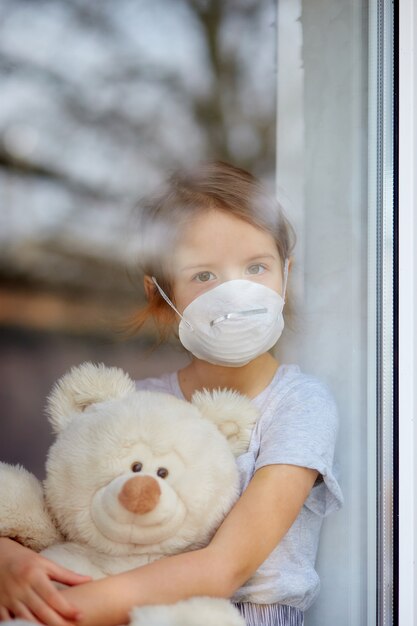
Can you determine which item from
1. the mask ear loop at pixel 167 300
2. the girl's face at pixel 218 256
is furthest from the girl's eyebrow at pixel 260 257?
the mask ear loop at pixel 167 300

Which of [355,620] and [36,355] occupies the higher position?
[36,355]

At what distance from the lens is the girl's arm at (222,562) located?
1505 millimetres

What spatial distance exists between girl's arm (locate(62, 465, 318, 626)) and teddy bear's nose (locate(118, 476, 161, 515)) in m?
0.11

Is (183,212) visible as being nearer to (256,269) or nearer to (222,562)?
(256,269)

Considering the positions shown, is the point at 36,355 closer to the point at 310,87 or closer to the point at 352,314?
the point at 352,314

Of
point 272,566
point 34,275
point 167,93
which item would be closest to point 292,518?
point 272,566

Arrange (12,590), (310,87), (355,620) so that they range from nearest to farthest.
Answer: (12,590) → (355,620) → (310,87)

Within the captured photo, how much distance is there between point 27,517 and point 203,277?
0.55 metres

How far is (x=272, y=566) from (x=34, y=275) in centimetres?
72

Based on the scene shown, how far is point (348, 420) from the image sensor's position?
6.07 feet

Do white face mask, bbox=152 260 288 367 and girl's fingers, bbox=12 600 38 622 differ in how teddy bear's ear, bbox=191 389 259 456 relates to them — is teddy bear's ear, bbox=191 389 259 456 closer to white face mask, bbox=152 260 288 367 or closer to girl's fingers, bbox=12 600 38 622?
white face mask, bbox=152 260 288 367

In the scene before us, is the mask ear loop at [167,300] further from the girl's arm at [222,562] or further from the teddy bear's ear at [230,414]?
the girl's arm at [222,562]

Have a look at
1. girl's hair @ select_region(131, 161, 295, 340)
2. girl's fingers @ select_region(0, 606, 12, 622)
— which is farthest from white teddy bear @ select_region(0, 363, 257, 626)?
girl's hair @ select_region(131, 161, 295, 340)

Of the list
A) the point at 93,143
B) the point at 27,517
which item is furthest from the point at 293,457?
the point at 93,143
